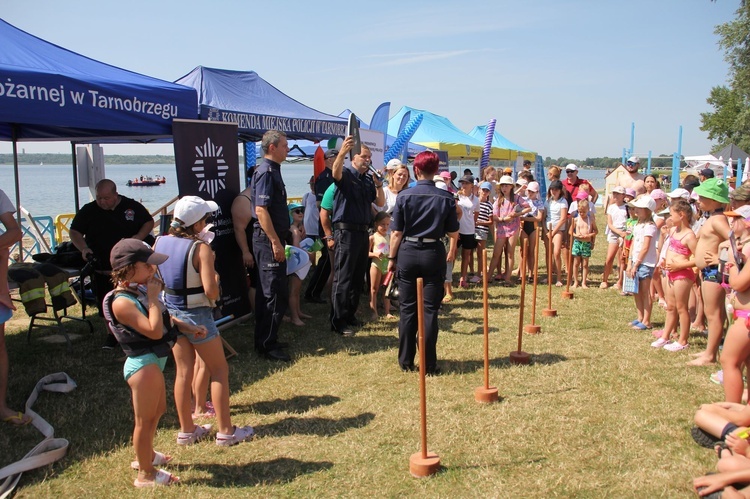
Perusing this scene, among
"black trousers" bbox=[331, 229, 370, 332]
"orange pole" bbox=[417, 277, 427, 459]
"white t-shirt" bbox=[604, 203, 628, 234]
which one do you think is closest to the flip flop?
"orange pole" bbox=[417, 277, 427, 459]

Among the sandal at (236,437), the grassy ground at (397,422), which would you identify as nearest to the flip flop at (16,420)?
the grassy ground at (397,422)

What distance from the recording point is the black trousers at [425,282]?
16.2ft

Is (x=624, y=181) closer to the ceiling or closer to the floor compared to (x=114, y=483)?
closer to the ceiling

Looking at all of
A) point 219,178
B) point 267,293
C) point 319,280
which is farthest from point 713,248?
point 319,280

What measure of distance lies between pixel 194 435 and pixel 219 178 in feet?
9.32

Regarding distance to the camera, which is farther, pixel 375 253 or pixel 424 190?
pixel 375 253

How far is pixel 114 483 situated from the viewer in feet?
11.0

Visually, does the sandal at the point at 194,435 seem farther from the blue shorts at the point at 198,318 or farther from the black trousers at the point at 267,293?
the black trousers at the point at 267,293

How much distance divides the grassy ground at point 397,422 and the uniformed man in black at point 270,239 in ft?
0.98

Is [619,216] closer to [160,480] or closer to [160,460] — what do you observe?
[160,460]

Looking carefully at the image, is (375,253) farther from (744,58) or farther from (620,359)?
(744,58)

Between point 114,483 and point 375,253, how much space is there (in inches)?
166

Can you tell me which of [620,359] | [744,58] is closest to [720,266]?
[620,359]

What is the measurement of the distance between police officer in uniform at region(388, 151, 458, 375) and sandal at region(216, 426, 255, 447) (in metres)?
1.73
